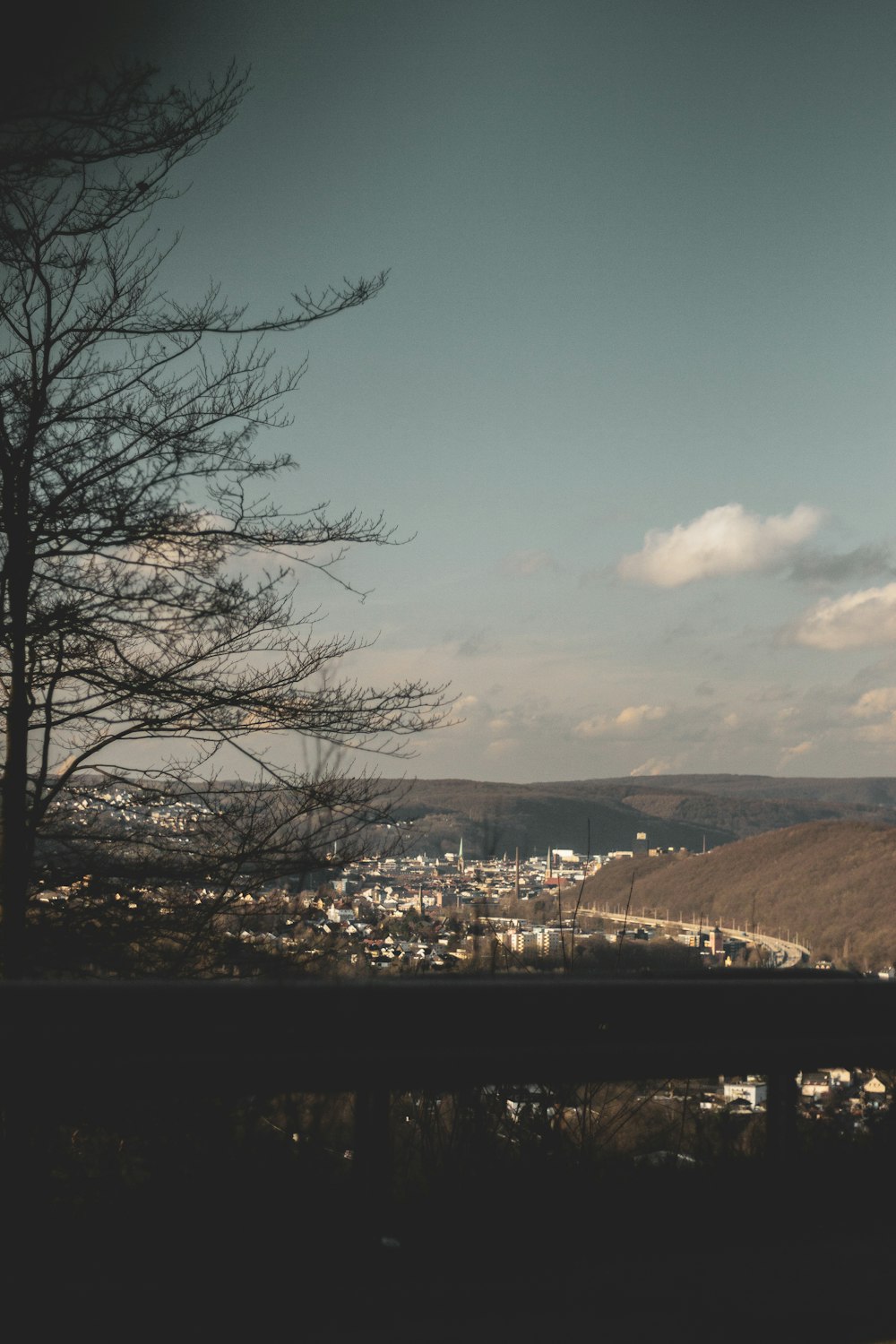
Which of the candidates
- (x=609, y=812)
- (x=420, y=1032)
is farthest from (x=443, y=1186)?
(x=609, y=812)

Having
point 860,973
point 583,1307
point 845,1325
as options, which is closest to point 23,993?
point 583,1307

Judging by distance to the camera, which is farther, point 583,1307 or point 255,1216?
point 255,1216

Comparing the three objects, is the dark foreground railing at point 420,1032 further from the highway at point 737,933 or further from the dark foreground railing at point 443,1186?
the highway at point 737,933

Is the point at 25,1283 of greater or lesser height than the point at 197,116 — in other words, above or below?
below

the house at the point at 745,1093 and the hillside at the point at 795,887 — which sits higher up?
the hillside at the point at 795,887

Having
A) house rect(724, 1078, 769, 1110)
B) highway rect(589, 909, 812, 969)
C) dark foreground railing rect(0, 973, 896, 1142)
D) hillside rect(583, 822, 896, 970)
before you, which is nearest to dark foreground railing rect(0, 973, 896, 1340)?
dark foreground railing rect(0, 973, 896, 1142)

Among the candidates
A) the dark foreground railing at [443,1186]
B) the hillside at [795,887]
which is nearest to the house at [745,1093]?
the dark foreground railing at [443,1186]

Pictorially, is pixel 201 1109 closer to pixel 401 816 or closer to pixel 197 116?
pixel 401 816
